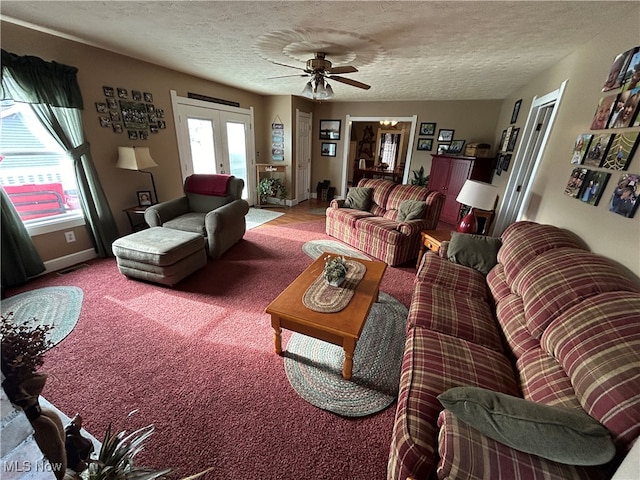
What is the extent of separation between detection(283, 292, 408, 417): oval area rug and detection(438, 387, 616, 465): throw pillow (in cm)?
74

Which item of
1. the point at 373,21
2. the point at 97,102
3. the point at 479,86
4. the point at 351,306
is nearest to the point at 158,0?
the point at 373,21

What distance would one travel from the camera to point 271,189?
221 inches

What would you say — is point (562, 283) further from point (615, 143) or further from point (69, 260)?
→ point (69, 260)

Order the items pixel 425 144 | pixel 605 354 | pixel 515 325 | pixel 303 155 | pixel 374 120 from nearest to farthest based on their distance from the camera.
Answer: pixel 605 354 < pixel 515 325 < pixel 425 144 < pixel 374 120 < pixel 303 155

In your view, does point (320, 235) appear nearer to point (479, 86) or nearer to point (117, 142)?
point (117, 142)

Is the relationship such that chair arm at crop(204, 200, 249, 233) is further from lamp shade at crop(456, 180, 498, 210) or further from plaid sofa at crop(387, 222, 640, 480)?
lamp shade at crop(456, 180, 498, 210)

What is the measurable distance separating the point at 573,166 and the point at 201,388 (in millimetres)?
3137

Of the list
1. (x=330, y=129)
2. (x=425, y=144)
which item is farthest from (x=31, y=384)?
(x=330, y=129)

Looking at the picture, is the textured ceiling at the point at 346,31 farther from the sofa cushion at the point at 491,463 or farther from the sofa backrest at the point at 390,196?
the sofa cushion at the point at 491,463

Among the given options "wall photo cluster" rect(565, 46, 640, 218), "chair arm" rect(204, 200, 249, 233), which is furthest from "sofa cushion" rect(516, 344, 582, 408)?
"chair arm" rect(204, 200, 249, 233)

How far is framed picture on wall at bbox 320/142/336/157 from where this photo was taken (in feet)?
20.7

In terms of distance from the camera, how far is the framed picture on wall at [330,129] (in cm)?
614

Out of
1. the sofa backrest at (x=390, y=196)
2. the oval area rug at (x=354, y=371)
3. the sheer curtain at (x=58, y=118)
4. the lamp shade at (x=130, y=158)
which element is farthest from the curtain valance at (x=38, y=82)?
the sofa backrest at (x=390, y=196)

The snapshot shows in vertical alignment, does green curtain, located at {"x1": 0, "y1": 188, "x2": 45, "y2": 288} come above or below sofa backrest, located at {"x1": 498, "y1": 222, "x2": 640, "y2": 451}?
below
